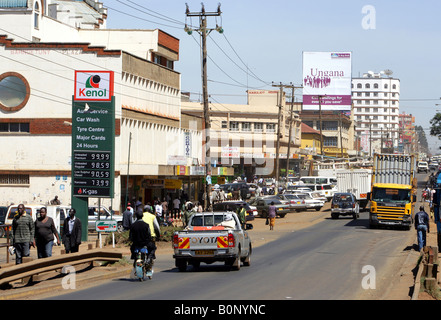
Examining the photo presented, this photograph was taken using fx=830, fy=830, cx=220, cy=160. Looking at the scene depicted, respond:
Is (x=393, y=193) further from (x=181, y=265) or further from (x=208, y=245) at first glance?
(x=208, y=245)

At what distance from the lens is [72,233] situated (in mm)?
25516

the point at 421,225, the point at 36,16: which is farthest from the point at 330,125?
the point at 421,225

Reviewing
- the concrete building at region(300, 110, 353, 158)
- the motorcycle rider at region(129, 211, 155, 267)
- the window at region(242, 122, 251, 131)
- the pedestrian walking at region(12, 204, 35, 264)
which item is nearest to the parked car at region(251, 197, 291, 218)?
the pedestrian walking at region(12, 204, 35, 264)

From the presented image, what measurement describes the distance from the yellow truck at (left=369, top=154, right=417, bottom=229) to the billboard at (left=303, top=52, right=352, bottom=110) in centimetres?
9026

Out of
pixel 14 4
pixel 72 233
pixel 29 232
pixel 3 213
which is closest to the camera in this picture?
pixel 29 232

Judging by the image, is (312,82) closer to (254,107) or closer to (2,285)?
(254,107)

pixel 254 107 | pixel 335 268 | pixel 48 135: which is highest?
pixel 254 107

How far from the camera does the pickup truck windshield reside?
153 ft

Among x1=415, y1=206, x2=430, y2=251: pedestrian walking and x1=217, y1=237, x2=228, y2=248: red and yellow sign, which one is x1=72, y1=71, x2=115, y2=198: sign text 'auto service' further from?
x1=217, y1=237, x2=228, y2=248: red and yellow sign

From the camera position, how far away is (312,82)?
140 meters

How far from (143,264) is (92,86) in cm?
2064

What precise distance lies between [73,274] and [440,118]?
106 metres

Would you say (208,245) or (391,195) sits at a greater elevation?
(391,195)
